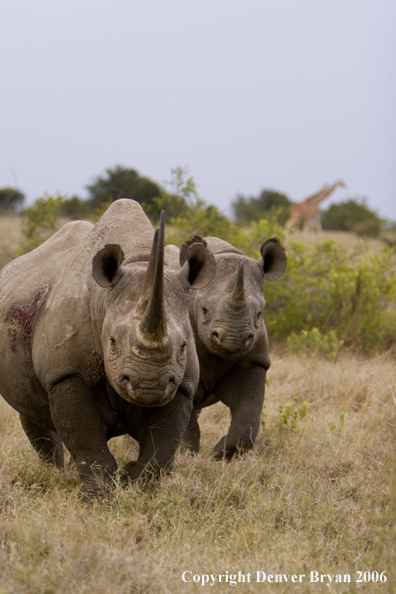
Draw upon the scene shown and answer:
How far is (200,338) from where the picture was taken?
20.9 feet

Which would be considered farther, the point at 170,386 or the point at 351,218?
the point at 351,218

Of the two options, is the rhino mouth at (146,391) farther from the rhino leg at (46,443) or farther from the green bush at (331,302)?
the green bush at (331,302)

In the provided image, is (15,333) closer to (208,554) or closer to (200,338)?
(200,338)

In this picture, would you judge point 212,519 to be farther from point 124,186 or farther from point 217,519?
point 124,186

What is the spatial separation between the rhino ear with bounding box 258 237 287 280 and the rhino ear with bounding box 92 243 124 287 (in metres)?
2.07

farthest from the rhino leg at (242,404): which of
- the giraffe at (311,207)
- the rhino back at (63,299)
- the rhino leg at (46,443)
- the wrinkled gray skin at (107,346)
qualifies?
the giraffe at (311,207)

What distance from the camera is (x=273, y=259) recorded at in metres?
6.54

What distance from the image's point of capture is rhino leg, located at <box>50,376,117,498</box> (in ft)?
15.6

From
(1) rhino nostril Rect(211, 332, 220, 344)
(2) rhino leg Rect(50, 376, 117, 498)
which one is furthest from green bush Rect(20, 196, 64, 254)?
(2) rhino leg Rect(50, 376, 117, 498)

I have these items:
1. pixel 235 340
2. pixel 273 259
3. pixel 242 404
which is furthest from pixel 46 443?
pixel 273 259

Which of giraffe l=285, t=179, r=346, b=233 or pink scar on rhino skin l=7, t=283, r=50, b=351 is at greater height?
giraffe l=285, t=179, r=346, b=233

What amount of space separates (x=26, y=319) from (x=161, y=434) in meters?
1.23

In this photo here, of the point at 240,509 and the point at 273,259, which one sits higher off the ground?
the point at 273,259

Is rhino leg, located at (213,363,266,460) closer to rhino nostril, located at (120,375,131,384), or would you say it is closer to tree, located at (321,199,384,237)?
rhino nostril, located at (120,375,131,384)
